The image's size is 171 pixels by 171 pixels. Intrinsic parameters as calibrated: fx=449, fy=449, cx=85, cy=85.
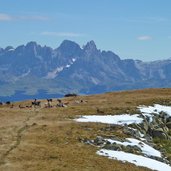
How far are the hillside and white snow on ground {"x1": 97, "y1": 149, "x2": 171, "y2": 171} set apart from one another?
56.7 inches

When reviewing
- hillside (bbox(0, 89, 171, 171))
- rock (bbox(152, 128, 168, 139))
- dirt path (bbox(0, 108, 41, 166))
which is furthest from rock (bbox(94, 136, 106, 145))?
rock (bbox(152, 128, 168, 139))

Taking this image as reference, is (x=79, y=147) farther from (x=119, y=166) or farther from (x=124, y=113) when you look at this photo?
(x=124, y=113)

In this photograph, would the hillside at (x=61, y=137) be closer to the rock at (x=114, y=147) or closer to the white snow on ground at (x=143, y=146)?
the rock at (x=114, y=147)

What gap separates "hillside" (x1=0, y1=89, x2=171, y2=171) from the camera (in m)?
40.6

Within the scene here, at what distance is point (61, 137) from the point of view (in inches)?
2034

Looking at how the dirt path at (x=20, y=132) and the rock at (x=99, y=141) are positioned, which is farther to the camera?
the rock at (x=99, y=141)

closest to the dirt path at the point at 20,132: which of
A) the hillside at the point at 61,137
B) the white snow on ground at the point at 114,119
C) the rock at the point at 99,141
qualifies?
the hillside at the point at 61,137

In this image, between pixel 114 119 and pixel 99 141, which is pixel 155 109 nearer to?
pixel 114 119

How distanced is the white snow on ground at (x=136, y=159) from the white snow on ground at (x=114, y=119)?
16.1 m

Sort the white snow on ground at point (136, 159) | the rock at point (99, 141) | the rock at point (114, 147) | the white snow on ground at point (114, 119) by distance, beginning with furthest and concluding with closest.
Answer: the white snow on ground at point (114, 119), the rock at point (99, 141), the rock at point (114, 147), the white snow on ground at point (136, 159)

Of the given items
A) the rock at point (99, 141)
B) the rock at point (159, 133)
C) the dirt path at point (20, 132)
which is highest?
the dirt path at point (20, 132)

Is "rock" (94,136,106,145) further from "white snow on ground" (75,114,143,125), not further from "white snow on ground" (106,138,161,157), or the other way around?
"white snow on ground" (75,114,143,125)

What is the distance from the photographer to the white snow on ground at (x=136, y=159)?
45244mm

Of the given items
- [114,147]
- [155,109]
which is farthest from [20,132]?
[155,109]
